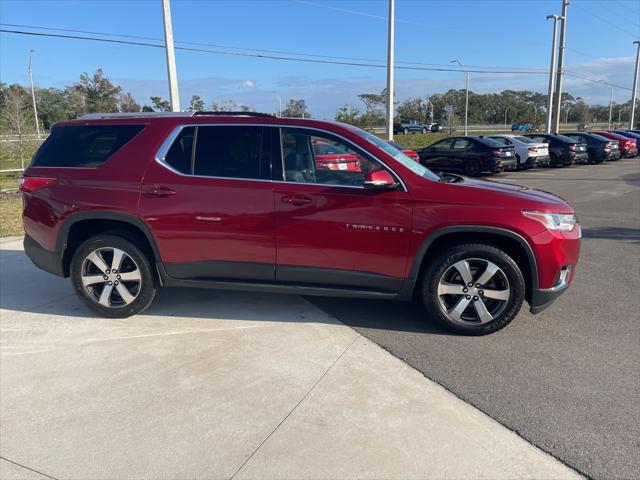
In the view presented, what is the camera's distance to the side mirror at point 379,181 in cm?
385

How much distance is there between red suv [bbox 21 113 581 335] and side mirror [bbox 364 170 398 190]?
1 cm

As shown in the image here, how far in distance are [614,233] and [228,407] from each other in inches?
300

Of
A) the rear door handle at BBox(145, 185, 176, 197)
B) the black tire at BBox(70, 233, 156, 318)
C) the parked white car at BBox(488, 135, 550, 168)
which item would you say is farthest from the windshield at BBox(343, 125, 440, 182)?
the parked white car at BBox(488, 135, 550, 168)

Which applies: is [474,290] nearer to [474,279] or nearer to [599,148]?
[474,279]

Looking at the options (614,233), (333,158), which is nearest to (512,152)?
(614,233)

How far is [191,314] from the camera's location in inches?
185

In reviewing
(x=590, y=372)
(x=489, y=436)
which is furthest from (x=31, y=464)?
(x=590, y=372)

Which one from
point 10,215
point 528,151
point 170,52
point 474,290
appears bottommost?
point 10,215

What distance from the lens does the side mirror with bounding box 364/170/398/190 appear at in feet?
12.6

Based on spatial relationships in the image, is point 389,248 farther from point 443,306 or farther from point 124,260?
point 124,260

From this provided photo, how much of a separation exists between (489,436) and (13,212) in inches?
390

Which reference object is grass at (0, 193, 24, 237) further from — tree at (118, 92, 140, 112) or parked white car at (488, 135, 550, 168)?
tree at (118, 92, 140, 112)

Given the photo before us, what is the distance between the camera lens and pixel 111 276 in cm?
450

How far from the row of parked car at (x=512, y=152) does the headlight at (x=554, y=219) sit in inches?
384
